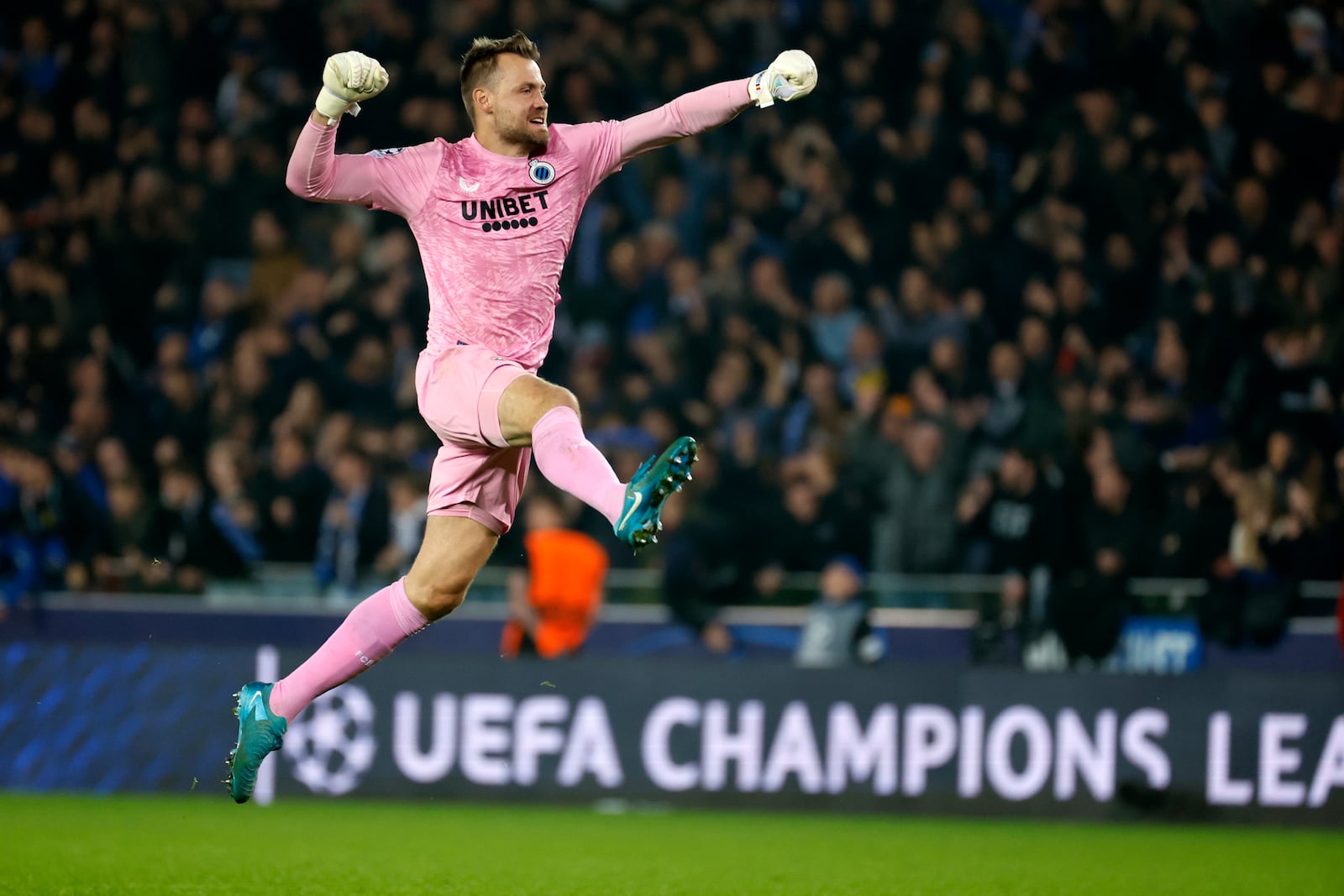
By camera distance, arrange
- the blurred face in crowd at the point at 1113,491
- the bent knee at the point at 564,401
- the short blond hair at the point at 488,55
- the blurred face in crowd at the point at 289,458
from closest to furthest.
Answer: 1. the bent knee at the point at 564,401
2. the short blond hair at the point at 488,55
3. the blurred face in crowd at the point at 1113,491
4. the blurred face in crowd at the point at 289,458

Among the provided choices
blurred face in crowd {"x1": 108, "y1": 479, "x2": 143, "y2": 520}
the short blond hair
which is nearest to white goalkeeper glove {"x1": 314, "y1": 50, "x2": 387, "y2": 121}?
the short blond hair

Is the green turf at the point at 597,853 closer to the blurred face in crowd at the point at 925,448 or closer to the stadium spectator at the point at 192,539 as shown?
the stadium spectator at the point at 192,539

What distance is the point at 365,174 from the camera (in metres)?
6.16

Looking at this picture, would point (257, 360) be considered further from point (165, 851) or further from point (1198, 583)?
point (1198, 583)

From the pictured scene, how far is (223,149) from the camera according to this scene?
1436 cm

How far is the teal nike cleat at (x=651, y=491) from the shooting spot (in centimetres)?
528

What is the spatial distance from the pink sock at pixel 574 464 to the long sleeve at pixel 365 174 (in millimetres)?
1066

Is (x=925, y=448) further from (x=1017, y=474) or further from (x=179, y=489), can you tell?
(x=179, y=489)

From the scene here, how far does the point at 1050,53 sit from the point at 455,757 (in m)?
7.54

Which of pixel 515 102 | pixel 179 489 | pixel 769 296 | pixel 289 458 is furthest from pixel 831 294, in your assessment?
pixel 515 102

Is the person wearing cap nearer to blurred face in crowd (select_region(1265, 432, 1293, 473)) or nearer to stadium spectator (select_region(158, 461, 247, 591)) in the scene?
blurred face in crowd (select_region(1265, 432, 1293, 473))

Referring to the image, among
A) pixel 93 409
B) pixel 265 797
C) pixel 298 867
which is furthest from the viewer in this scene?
pixel 93 409

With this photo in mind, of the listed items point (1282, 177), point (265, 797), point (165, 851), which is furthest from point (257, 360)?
point (1282, 177)

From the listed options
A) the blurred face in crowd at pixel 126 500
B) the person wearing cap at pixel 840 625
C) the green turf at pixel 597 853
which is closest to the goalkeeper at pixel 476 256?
the green turf at pixel 597 853
